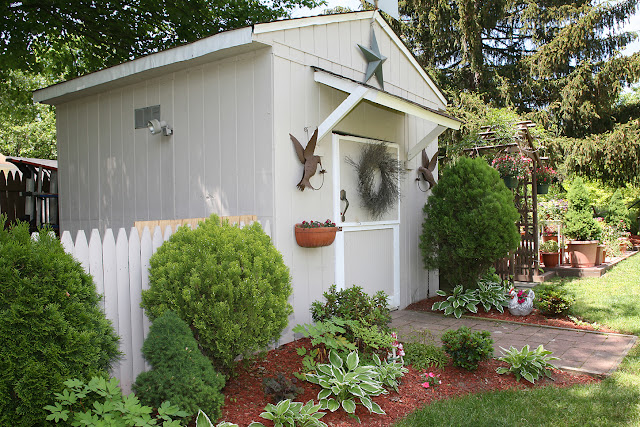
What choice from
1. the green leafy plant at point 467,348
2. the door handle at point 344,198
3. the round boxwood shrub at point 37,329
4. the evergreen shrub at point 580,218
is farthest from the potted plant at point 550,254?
the round boxwood shrub at point 37,329

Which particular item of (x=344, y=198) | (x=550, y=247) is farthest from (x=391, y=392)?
(x=550, y=247)

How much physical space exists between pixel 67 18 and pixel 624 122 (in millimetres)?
15663

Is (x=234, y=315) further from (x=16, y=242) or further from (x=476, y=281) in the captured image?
(x=476, y=281)

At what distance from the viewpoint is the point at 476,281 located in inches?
252

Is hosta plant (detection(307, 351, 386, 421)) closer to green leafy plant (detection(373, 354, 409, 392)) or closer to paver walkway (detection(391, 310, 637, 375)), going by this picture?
green leafy plant (detection(373, 354, 409, 392))

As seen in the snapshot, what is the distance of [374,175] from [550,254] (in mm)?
5670

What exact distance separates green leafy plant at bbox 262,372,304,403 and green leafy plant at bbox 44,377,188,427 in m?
0.87

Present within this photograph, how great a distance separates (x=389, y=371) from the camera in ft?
12.1

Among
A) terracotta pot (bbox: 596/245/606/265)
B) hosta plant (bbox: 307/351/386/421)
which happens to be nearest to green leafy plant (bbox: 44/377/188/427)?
hosta plant (bbox: 307/351/386/421)

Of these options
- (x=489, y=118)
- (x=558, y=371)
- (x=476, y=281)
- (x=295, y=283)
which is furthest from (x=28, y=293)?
(x=489, y=118)

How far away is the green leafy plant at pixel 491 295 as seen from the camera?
20.1ft

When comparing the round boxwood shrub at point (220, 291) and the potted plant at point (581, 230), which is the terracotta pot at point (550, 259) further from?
the round boxwood shrub at point (220, 291)

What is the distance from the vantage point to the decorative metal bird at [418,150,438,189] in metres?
6.98

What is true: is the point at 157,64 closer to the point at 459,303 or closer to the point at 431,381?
the point at 431,381
